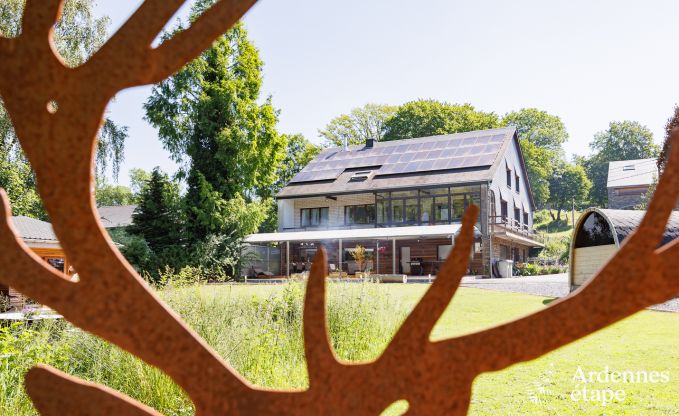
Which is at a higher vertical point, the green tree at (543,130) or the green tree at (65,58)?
the green tree at (543,130)

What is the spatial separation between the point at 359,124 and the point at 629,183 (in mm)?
18838

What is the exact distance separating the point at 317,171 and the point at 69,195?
2703 cm

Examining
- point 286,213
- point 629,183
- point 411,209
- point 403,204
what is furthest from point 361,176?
point 629,183

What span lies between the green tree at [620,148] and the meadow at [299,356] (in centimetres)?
5194

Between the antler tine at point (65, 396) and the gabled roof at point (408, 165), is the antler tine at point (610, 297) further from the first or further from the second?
the gabled roof at point (408, 165)

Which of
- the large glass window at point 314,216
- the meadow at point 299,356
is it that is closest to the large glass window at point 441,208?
the large glass window at point 314,216

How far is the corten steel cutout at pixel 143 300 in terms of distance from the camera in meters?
1.02

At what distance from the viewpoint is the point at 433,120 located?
38.3 metres

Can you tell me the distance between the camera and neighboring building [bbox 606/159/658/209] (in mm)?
38125

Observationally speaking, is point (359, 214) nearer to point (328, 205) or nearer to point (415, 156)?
point (328, 205)

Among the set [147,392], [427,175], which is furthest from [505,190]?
[147,392]

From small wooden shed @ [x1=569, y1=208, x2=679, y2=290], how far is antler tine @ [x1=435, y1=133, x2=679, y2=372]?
349 inches

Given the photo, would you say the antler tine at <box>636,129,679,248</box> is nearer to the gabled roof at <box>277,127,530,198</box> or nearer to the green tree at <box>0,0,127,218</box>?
the green tree at <box>0,0,127,218</box>

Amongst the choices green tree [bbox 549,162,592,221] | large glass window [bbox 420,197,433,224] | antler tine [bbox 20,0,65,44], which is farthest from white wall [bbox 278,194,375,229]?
green tree [bbox 549,162,592,221]
